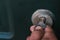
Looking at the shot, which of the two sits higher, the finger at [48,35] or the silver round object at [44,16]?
the silver round object at [44,16]

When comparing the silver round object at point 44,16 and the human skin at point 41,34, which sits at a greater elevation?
the silver round object at point 44,16

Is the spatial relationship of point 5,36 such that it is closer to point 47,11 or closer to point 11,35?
point 11,35

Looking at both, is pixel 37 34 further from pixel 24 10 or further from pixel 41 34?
pixel 24 10

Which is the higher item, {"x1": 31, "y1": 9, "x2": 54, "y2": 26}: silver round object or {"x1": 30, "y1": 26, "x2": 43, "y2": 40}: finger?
{"x1": 31, "y1": 9, "x2": 54, "y2": 26}: silver round object

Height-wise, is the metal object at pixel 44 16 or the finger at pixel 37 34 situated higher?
the metal object at pixel 44 16

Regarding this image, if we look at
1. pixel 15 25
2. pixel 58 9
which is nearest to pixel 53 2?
pixel 58 9

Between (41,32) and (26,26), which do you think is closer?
(41,32)

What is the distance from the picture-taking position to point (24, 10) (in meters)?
0.50

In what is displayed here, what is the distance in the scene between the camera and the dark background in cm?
49

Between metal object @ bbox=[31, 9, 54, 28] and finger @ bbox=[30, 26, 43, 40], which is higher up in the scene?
metal object @ bbox=[31, 9, 54, 28]

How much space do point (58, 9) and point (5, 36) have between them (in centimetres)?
17

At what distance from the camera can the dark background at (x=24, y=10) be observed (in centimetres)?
49

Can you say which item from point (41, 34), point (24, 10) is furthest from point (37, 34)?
point (24, 10)

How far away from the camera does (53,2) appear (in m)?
0.48
